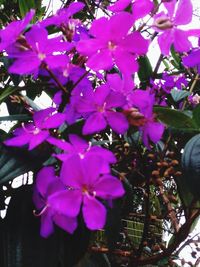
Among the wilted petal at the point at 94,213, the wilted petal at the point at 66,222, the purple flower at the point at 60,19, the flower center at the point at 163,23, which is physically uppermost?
the purple flower at the point at 60,19

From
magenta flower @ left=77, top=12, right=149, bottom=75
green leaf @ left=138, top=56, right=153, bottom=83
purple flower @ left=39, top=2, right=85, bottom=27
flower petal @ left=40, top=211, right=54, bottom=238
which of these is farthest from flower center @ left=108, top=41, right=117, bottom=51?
green leaf @ left=138, top=56, right=153, bottom=83

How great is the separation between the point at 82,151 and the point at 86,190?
6 cm

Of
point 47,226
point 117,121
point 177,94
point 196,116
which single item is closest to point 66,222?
point 47,226

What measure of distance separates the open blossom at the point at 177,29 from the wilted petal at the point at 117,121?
0.10m

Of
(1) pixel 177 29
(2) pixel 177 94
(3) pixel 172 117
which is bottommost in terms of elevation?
(2) pixel 177 94

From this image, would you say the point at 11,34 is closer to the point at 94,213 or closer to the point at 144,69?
the point at 94,213

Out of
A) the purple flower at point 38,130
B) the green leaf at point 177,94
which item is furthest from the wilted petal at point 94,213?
the green leaf at point 177,94

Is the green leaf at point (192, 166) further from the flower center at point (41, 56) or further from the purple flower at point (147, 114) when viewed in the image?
the flower center at point (41, 56)

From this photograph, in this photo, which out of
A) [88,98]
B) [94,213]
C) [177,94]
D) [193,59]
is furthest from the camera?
[177,94]

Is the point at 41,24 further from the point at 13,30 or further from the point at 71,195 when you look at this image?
the point at 71,195

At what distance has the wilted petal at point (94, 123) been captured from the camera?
1.60 ft

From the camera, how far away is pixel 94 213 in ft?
1.34

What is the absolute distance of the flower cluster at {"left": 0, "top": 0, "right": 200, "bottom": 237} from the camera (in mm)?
418

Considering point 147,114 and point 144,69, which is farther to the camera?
point 144,69
